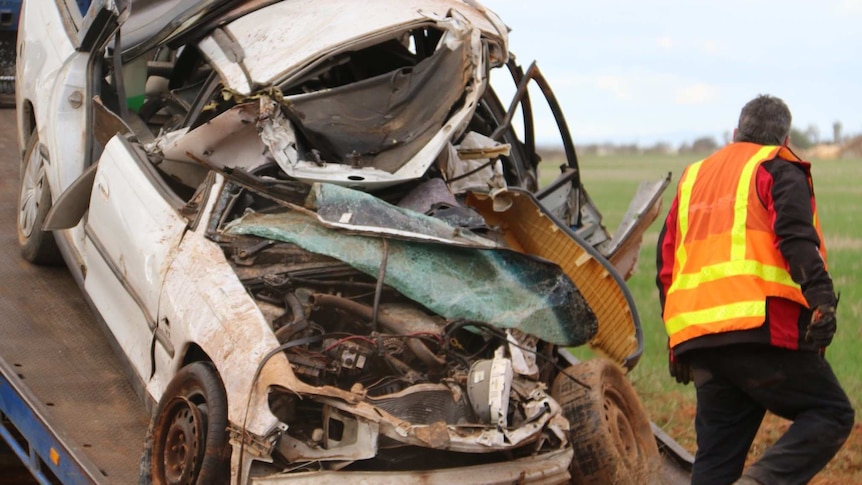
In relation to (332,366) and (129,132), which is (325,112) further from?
(332,366)

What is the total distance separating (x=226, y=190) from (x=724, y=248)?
6.65 ft

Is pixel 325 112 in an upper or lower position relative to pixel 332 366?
upper

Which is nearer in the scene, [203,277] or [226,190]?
[203,277]

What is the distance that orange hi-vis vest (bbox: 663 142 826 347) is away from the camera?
446cm

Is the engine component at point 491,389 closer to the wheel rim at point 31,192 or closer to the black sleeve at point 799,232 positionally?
the black sleeve at point 799,232

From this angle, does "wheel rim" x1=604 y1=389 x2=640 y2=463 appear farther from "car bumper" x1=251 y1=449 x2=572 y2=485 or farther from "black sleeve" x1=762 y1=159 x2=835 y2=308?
"black sleeve" x1=762 y1=159 x2=835 y2=308

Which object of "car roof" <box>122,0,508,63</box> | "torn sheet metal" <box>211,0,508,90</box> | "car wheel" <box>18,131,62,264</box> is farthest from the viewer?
"car wheel" <box>18,131,62,264</box>

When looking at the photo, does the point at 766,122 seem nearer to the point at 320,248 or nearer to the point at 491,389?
the point at 491,389

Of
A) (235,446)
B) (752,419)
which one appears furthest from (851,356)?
(235,446)

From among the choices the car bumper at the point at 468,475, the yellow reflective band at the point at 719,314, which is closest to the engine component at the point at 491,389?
the car bumper at the point at 468,475

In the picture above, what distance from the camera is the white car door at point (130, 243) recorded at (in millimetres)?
5168

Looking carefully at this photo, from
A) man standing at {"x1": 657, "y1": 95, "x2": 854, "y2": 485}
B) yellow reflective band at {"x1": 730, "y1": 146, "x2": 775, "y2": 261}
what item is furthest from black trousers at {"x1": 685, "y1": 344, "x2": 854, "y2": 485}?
yellow reflective band at {"x1": 730, "y1": 146, "x2": 775, "y2": 261}

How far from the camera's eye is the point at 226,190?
17.2ft

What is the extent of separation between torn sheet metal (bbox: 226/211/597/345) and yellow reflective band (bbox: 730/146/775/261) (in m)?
0.88
